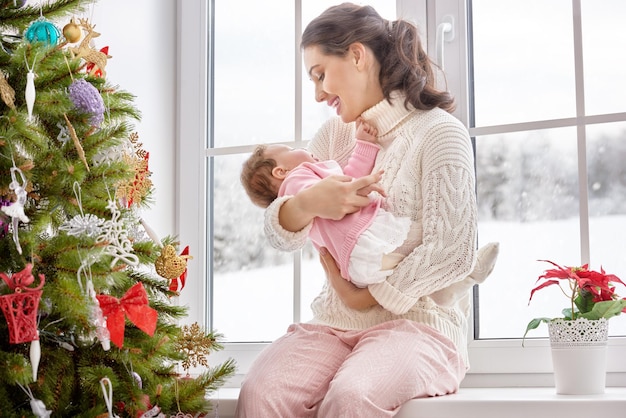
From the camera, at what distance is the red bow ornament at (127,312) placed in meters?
1.36

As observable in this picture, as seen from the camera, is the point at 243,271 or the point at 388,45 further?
the point at 243,271

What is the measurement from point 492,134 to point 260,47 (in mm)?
735

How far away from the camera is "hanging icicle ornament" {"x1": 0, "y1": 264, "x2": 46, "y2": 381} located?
126 centimetres

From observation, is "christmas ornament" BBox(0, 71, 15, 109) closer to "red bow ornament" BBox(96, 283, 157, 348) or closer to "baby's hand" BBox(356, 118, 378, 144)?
"red bow ornament" BBox(96, 283, 157, 348)

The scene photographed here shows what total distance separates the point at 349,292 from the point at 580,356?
49cm

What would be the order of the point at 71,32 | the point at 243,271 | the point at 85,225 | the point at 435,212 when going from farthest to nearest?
the point at 243,271
the point at 435,212
the point at 71,32
the point at 85,225

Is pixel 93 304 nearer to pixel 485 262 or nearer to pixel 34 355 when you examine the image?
pixel 34 355

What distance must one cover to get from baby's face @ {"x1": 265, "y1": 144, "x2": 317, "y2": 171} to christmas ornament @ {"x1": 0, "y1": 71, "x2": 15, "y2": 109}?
2.26ft

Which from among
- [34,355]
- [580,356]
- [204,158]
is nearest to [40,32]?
[34,355]

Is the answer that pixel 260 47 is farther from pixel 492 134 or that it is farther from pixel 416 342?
pixel 416 342

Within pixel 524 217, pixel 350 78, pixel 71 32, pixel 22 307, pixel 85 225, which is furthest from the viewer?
pixel 524 217

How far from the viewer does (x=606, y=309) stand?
67.7 inches

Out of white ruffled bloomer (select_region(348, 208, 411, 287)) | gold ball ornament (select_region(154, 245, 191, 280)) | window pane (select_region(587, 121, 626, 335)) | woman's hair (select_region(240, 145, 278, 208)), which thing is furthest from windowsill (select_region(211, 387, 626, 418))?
woman's hair (select_region(240, 145, 278, 208))

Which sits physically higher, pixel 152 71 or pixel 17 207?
pixel 152 71
